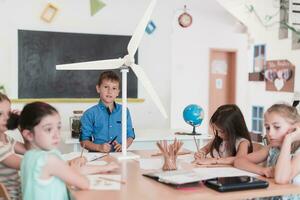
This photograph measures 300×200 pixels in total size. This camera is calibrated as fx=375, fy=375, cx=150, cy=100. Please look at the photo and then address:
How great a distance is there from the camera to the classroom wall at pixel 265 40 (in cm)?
446

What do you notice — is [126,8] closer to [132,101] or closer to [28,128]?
[132,101]

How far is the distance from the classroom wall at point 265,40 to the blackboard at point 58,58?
1836 mm

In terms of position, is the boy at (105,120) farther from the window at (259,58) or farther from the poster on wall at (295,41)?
the window at (259,58)

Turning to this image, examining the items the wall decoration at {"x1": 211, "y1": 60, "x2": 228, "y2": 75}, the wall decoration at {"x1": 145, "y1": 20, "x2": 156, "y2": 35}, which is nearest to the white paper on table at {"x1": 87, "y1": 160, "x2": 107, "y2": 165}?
the wall decoration at {"x1": 145, "y1": 20, "x2": 156, "y2": 35}

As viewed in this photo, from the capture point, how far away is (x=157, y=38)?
459 centimetres

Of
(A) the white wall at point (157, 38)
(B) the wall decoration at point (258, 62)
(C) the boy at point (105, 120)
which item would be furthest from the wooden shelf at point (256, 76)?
(C) the boy at point (105, 120)

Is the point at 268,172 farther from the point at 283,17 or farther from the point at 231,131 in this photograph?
A: the point at 283,17

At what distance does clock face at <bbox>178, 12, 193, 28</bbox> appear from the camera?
5.02 meters

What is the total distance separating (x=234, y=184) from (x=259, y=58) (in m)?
4.18

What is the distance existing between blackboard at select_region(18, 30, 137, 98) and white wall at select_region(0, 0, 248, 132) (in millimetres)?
81

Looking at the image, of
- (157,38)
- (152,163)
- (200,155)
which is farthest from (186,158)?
(157,38)

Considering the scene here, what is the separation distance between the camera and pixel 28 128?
146 cm

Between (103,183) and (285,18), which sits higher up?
(285,18)

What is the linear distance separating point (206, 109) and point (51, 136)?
4.66 metres
